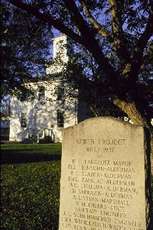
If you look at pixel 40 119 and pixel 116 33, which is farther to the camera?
pixel 40 119

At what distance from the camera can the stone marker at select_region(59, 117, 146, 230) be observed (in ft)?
21.8

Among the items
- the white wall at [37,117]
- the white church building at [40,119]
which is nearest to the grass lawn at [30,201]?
the white church building at [40,119]

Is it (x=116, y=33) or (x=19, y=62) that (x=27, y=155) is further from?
(x=116, y=33)

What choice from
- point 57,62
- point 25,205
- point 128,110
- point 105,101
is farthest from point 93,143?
point 57,62

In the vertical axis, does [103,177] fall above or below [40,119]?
below

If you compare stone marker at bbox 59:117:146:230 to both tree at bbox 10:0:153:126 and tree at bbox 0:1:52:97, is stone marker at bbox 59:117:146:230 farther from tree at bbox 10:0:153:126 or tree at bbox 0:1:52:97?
tree at bbox 0:1:52:97

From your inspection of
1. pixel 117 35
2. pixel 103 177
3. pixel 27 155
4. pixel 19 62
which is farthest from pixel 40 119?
pixel 103 177

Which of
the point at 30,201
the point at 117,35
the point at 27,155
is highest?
the point at 117,35

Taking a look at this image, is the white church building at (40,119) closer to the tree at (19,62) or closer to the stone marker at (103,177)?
the tree at (19,62)

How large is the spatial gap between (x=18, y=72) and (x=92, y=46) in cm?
2300

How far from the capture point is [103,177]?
6.99 m

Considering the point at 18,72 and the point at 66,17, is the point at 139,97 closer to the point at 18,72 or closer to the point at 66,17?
the point at 66,17

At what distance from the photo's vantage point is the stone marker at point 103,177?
6633 mm

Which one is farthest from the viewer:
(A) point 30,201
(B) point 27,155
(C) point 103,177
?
(B) point 27,155
